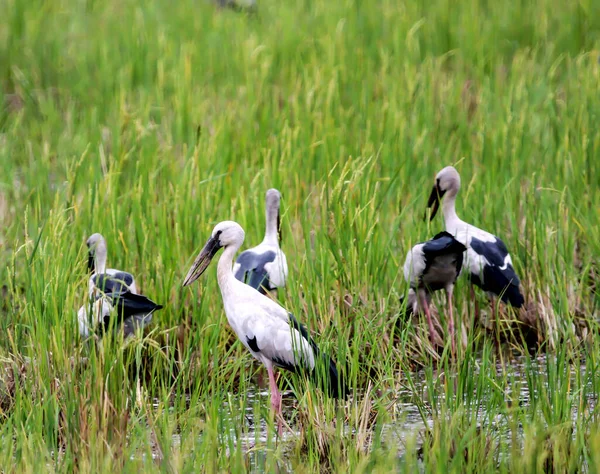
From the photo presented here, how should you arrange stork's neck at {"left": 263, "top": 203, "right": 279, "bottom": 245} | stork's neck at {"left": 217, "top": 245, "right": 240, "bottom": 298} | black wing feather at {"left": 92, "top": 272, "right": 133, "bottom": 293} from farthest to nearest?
stork's neck at {"left": 263, "top": 203, "right": 279, "bottom": 245} < stork's neck at {"left": 217, "top": 245, "right": 240, "bottom": 298} < black wing feather at {"left": 92, "top": 272, "right": 133, "bottom": 293}

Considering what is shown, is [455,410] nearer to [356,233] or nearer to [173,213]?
[356,233]

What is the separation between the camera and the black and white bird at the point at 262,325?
4395 millimetres

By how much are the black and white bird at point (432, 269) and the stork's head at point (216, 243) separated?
0.78 metres

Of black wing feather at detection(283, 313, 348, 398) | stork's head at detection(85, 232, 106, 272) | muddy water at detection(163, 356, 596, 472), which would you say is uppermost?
stork's head at detection(85, 232, 106, 272)

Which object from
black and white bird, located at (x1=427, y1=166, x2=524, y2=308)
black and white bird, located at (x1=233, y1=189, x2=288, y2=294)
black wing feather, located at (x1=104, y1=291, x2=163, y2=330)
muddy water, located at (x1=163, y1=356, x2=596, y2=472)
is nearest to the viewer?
muddy water, located at (x1=163, y1=356, x2=596, y2=472)

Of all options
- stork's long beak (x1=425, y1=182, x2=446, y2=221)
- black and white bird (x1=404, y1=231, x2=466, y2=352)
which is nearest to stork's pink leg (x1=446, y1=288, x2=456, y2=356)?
black and white bird (x1=404, y1=231, x2=466, y2=352)

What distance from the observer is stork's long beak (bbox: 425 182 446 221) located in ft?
18.8

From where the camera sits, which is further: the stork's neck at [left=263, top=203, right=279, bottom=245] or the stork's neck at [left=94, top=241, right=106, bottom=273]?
the stork's neck at [left=263, top=203, right=279, bottom=245]

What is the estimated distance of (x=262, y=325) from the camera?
4539 millimetres

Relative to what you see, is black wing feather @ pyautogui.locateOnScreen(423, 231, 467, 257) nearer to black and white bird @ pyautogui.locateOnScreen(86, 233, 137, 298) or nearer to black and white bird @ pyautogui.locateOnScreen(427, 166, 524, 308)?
black and white bird @ pyautogui.locateOnScreen(427, 166, 524, 308)

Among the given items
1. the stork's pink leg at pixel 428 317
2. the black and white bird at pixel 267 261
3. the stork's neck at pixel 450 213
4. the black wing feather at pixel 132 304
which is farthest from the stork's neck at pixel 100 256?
the stork's neck at pixel 450 213

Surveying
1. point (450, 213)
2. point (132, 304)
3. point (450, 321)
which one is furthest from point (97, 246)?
point (450, 213)

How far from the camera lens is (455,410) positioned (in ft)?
12.5

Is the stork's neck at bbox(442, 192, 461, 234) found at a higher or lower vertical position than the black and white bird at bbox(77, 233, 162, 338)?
higher
